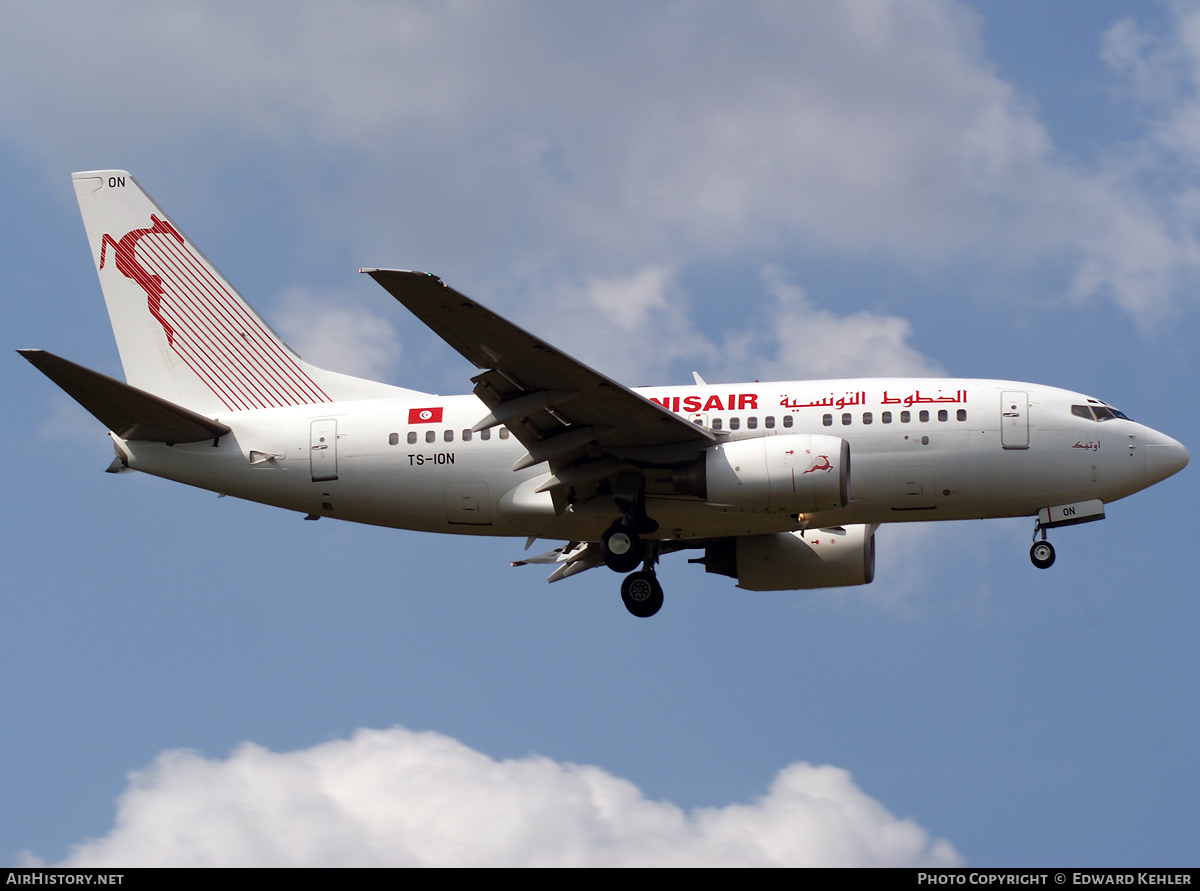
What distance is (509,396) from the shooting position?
29.6m

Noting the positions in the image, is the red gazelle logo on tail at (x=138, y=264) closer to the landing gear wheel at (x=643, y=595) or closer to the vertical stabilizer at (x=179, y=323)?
the vertical stabilizer at (x=179, y=323)

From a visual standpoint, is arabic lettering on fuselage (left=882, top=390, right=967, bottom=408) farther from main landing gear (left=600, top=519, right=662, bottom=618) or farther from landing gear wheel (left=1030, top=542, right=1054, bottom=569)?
main landing gear (left=600, top=519, right=662, bottom=618)

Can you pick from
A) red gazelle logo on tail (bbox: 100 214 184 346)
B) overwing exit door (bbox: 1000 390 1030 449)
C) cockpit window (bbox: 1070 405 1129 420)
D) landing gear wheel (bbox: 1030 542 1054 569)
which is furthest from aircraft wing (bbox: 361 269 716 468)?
red gazelle logo on tail (bbox: 100 214 184 346)

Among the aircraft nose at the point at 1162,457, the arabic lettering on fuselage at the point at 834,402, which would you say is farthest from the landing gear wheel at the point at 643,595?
the aircraft nose at the point at 1162,457

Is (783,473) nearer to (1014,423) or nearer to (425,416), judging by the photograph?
(1014,423)

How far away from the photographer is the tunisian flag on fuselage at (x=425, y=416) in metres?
33.0

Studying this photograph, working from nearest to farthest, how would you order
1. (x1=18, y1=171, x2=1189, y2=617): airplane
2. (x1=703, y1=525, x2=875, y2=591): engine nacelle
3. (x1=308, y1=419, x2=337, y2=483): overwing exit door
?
(x1=18, y1=171, x2=1189, y2=617): airplane, (x1=308, y1=419, x2=337, y2=483): overwing exit door, (x1=703, y1=525, x2=875, y2=591): engine nacelle

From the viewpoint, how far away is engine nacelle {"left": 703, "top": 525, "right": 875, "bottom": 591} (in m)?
35.9

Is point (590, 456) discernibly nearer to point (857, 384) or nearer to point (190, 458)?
point (857, 384)

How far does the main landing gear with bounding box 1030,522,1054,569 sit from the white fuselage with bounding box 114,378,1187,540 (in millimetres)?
691

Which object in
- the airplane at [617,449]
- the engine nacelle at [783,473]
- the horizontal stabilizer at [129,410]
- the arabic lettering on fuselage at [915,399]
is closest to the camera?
the engine nacelle at [783,473]

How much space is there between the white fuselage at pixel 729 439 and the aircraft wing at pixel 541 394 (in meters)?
1.15

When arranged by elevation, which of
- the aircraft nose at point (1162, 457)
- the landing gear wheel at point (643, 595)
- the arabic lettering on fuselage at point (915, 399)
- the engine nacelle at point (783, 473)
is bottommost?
the landing gear wheel at point (643, 595)
